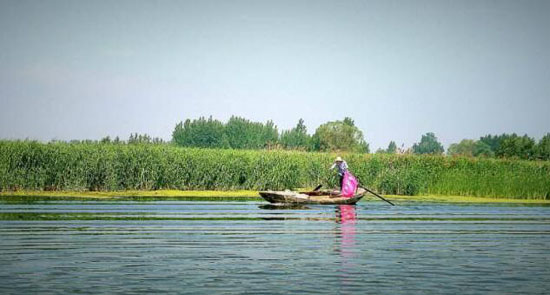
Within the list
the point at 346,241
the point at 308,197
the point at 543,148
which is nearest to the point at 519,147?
the point at 543,148

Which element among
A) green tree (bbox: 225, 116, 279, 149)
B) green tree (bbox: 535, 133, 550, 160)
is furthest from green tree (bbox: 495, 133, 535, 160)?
green tree (bbox: 225, 116, 279, 149)

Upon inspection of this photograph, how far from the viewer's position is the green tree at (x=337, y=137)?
5628 inches

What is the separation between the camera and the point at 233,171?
→ 51875 millimetres

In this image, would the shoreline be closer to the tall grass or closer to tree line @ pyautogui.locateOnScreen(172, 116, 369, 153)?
the tall grass

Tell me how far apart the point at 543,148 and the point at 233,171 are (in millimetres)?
77044

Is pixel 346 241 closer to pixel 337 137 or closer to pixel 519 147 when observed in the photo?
pixel 519 147

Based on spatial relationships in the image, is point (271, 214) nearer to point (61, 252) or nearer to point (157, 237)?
point (157, 237)

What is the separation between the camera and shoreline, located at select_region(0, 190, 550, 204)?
43841 millimetres

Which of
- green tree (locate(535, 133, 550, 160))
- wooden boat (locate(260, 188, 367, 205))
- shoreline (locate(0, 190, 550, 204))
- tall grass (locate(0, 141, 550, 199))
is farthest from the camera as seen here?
green tree (locate(535, 133, 550, 160))

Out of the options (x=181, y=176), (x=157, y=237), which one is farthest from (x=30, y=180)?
(x=157, y=237)

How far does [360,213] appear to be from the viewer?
3638 cm

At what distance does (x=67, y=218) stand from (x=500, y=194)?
31410mm

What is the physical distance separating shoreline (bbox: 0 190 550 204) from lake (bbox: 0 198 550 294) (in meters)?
7.50

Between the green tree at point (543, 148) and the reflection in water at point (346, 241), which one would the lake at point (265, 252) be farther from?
the green tree at point (543, 148)
